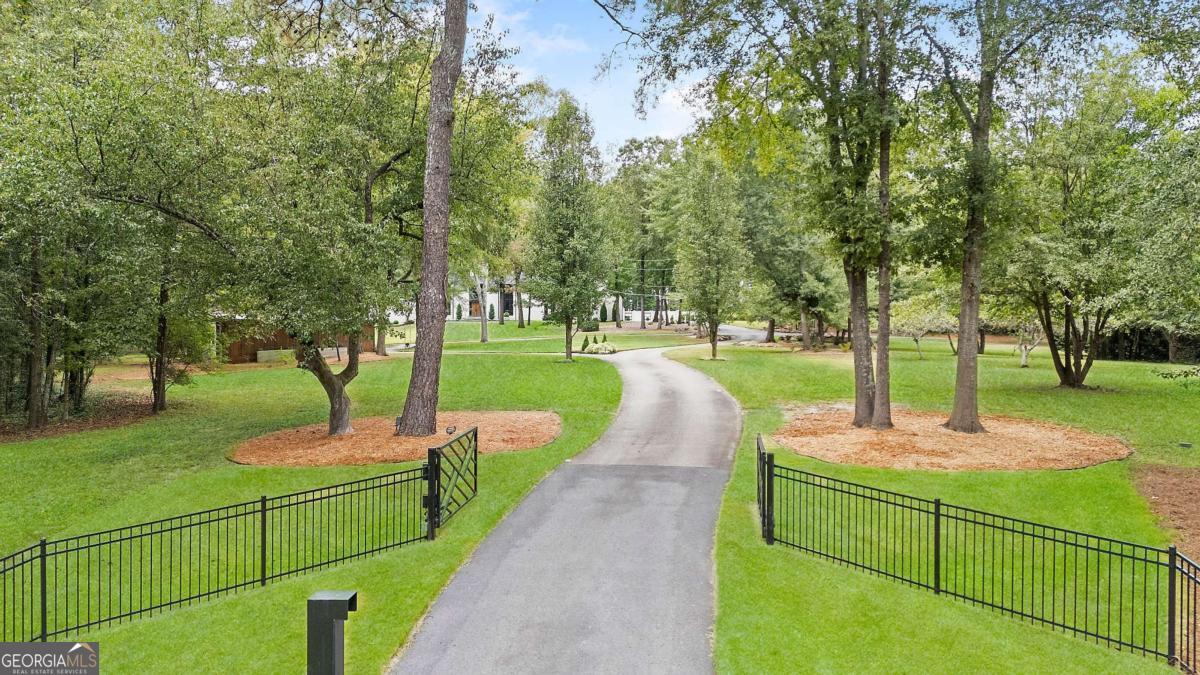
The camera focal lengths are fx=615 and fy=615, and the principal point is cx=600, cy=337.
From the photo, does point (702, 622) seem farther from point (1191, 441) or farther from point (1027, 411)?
point (1027, 411)

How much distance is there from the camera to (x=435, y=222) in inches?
565

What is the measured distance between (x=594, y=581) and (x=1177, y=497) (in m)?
10.3

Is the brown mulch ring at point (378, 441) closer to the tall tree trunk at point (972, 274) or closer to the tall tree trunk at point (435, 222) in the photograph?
the tall tree trunk at point (435, 222)

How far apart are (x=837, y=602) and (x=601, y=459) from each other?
6.78 meters

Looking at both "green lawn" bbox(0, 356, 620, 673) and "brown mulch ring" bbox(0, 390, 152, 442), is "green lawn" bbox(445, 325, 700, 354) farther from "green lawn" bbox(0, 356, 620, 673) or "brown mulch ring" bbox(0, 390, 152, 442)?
"brown mulch ring" bbox(0, 390, 152, 442)

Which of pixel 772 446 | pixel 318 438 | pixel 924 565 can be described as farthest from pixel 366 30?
pixel 924 565

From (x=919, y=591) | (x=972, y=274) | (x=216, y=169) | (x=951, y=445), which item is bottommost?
(x=919, y=591)

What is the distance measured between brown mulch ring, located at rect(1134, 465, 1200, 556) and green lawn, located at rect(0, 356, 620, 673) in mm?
10036

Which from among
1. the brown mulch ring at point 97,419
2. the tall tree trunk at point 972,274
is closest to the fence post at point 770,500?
the tall tree trunk at point 972,274

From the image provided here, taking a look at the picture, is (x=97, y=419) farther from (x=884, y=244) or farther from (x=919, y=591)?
(x=884, y=244)

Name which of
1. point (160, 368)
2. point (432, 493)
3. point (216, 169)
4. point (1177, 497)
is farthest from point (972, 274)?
point (160, 368)

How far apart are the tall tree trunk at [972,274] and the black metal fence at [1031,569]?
20.9ft

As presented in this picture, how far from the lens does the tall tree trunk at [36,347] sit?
52.8ft

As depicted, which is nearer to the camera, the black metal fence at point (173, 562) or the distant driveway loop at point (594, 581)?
the distant driveway loop at point (594, 581)
